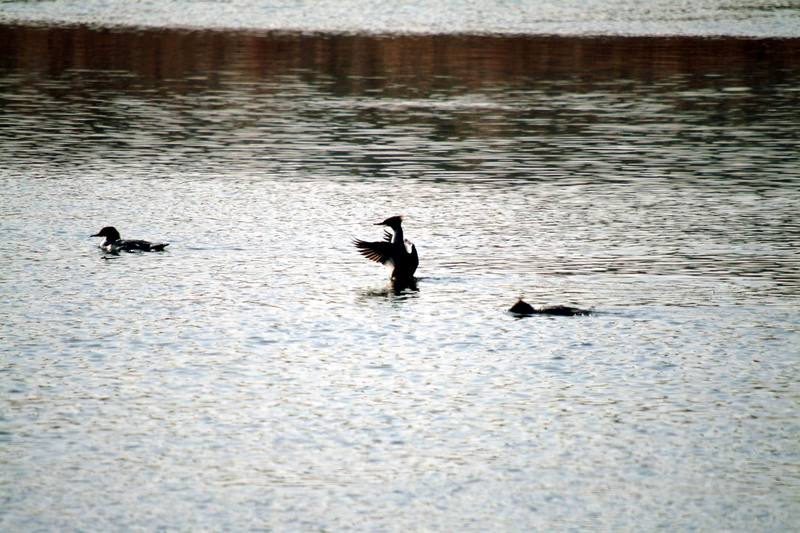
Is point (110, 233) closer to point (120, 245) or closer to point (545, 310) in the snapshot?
point (120, 245)

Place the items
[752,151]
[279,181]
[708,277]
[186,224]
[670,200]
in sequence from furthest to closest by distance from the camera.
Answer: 1. [752,151]
2. [279,181]
3. [670,200]
4. [186,224]
5. [708,277]

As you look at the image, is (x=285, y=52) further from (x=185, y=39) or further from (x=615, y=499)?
(x=615, y=499)

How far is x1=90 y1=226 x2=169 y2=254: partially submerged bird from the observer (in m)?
19.5

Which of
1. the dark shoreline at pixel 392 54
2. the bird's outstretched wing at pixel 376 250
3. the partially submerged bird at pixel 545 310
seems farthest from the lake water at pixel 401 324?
the dark shoreline at pixel 392 54

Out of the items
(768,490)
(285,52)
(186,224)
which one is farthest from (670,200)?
(285,52)

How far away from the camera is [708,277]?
1820 cm

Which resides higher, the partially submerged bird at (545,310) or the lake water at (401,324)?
the partially submerged bird at (545,310)

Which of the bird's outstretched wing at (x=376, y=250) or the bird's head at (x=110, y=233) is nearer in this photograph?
the bird's outstretched wing at (x=376, y=250)

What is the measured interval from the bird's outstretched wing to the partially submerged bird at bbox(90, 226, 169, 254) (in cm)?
276

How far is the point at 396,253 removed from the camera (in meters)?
18.3

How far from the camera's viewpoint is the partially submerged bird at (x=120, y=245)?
19.5 metres

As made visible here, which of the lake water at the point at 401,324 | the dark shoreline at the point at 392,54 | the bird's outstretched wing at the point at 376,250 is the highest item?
the dark shoreline at the point at 392,54

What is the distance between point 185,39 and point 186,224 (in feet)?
109

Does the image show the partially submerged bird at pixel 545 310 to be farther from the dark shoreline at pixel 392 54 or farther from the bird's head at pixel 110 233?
the dark shoreline at pixel 392 54
